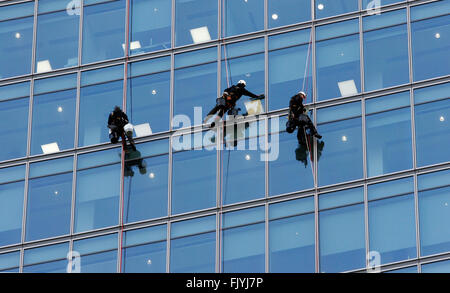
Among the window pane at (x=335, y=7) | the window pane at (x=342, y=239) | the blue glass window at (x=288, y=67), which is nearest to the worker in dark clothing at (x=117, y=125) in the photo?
the blue glass window at (x=288, y=67)

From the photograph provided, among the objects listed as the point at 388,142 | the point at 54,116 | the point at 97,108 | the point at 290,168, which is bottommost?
the point at 290,168

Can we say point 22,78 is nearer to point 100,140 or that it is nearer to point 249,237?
point 100,140

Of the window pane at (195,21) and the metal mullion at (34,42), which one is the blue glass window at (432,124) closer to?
the window pane at (195,21)

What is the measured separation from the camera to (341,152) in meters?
42.7

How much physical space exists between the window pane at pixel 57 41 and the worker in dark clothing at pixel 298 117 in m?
7.52

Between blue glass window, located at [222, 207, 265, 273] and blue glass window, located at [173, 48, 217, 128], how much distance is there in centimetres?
338

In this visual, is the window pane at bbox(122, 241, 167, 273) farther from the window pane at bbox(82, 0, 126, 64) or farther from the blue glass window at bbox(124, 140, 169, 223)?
the window pane at bbox(82, 0, 126, 64)

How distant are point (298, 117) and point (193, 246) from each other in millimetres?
4540

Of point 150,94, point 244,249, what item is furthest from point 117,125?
point 244,249

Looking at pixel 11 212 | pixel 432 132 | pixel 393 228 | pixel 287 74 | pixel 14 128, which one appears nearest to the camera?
pixel 393 228

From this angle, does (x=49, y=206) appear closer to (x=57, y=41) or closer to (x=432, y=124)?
(x=57, y=41)

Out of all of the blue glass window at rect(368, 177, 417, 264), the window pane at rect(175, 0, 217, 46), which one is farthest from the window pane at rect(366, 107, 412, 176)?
the window pane at rect(175, 0, 217, 46)

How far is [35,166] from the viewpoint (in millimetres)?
45094
